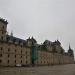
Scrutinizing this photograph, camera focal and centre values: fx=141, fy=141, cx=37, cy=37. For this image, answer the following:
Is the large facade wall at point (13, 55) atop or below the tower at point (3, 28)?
below

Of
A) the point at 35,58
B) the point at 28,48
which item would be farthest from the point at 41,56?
the point at 28,48

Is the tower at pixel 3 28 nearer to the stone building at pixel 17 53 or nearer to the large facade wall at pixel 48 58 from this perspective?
the stone building at pixel 17 53

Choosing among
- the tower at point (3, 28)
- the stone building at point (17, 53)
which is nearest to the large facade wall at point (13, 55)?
the stone building at point (17, 53)

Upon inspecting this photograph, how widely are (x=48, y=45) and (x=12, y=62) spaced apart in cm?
6087

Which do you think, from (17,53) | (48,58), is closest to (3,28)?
(17,53)

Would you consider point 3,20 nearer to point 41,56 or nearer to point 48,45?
point 41,56

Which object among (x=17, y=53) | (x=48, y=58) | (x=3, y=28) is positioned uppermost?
(x=3, y=28)

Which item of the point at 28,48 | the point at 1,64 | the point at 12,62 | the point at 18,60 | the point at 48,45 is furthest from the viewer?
the point at 48,45

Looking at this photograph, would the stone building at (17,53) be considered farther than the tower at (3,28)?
No

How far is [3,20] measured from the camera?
81.7 metres

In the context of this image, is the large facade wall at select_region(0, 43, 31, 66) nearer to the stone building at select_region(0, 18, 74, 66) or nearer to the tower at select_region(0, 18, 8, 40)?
the stone building at select_region(0, 18, 74, 66)

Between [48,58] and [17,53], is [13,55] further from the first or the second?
[48,58]

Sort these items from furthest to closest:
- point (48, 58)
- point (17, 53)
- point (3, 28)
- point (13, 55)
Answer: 1. point (48, 58)
2. point (17, 53)
3. point (3, 28)
4. point (13, 55)

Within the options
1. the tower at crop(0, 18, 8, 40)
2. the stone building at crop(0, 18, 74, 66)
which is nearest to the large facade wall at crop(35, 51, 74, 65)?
the stone building at crop(0, 18, 74, 66)
